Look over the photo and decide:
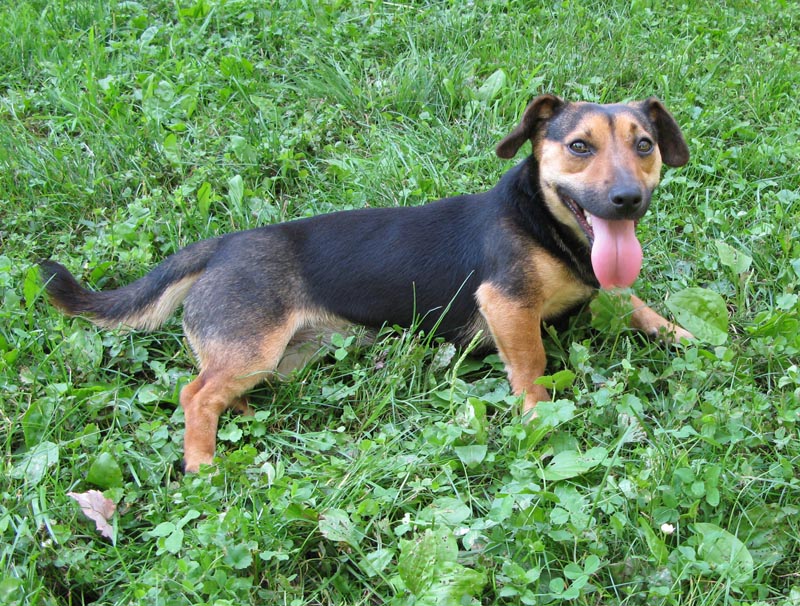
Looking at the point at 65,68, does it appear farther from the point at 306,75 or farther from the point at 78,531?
the point at 78,531

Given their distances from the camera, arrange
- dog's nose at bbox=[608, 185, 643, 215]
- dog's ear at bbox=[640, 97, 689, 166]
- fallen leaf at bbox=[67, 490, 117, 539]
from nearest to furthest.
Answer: fallen leaf at bbox=[67, 490, 117, 539] → dog's nose at bbox=[608, 185, 643, 215] → dog's ear at bbox=[640, 97, 689, 166]

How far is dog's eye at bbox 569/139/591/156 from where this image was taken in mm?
3830

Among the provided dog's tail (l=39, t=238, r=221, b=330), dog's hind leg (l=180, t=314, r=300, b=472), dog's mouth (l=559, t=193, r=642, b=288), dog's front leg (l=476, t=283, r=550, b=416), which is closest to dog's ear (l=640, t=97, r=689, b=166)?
dog's mouth (l=559, t=193, r=642, b=288)

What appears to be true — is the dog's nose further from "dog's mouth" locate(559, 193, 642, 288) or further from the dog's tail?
the dog's tail

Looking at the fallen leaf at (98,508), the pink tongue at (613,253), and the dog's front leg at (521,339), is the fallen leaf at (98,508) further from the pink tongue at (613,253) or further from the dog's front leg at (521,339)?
the pink tongue at (613,253)

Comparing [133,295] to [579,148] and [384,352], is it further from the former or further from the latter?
[579,148]

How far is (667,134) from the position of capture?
13.7 ft

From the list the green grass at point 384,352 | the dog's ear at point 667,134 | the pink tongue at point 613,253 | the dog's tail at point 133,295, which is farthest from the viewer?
the dog's tail at point 133,295

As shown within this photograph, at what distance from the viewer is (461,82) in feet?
19.4

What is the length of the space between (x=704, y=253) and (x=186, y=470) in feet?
10.2

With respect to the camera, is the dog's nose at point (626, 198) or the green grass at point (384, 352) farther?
the dog's nose at point (626, 198)

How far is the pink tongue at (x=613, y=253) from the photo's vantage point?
3.76 metres

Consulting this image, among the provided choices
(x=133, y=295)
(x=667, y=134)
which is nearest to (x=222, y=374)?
(x=133, y=295)

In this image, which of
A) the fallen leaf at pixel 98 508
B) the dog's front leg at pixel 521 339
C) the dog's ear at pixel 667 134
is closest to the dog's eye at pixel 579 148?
the dog's ear at pixel 667 134
